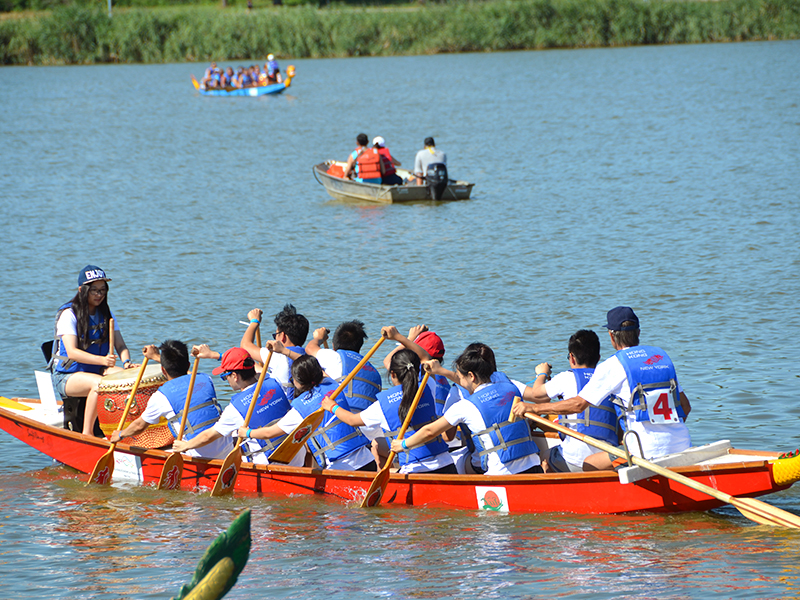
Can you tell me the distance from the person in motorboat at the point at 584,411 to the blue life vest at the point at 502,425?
1.08 ft

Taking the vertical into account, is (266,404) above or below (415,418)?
above

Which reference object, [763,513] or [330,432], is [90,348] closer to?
[330,432]

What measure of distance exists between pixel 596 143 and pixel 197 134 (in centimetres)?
1418

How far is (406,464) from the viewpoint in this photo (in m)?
8.31

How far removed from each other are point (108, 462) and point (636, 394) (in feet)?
15.4

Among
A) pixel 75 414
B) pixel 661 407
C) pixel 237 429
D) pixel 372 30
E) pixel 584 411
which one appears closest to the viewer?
pixel 661 407

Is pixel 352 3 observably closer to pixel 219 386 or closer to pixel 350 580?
pixel 219 386

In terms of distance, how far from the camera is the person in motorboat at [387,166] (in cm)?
2223

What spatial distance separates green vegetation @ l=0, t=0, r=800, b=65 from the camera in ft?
196

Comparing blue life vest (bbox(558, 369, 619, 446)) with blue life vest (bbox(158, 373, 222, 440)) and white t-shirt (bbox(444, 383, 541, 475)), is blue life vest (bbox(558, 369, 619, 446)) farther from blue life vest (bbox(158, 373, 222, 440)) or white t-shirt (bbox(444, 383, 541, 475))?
blue life vest (bbox(158, 373, 222, 440))

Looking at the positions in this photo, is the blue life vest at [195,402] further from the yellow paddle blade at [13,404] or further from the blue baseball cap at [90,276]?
the yellow paddle blade at [13,404]

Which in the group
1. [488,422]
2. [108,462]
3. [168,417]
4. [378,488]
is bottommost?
[378,488]

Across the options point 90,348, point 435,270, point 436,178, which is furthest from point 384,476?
point 436,178

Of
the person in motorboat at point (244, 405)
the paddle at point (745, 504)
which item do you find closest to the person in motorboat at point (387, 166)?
the person in motorboat at point (244, 405)
